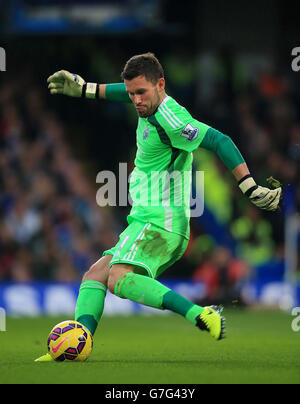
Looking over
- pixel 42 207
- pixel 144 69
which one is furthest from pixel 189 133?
pixel 42 207

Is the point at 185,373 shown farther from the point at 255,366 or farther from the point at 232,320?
the point at 232,320

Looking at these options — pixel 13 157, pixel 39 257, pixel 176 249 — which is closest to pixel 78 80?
pixel 176 249

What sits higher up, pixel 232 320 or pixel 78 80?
pixel 78 80

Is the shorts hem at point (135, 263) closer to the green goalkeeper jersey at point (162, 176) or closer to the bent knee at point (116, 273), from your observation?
the bent knee at point (116, 273)

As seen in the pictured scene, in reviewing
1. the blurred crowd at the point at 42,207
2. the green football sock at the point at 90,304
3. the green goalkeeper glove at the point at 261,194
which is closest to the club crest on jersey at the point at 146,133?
the green goalkeeper glove at the point at 261,194

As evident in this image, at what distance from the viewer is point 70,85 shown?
7285 millimetres

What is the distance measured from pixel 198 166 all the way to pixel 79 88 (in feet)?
31.2

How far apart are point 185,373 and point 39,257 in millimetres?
9606

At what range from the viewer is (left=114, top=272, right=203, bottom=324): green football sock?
20.6ft

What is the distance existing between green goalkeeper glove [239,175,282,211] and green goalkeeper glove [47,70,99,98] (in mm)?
1616

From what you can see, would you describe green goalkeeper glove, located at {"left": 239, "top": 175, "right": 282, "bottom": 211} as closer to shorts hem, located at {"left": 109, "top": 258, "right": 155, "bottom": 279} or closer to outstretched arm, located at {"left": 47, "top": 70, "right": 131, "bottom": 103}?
shorts hem, located at {"left": 109, "top": 258, "right": 155, "bottom": 279}

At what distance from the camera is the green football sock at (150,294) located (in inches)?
248

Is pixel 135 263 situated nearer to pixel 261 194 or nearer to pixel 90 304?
pixel 90 304

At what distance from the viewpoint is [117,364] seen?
654 cm
